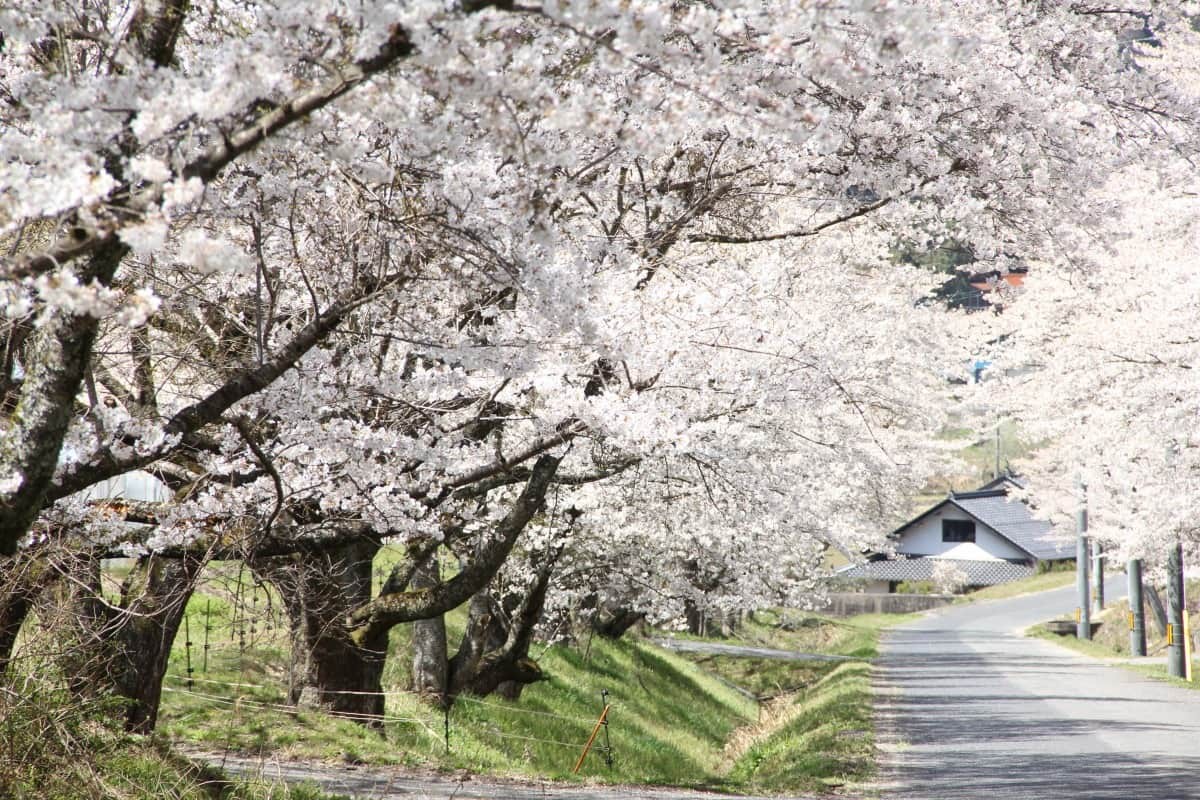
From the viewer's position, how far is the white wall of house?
2630 inches

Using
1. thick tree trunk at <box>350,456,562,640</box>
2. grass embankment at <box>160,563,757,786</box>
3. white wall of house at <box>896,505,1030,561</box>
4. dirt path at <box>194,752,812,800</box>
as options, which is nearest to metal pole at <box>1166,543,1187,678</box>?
grass embankment at <box>160,563,757,786</box>

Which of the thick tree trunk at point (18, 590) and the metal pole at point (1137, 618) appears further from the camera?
the metal pole at point (1137, 618)

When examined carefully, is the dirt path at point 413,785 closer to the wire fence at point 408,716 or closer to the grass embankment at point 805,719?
the wire fence at point 408,716

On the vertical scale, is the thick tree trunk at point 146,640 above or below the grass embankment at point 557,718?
above

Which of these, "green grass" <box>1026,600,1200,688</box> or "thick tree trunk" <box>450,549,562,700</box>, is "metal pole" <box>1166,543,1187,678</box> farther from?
"thick tree trunk" <box>450,549,562,700</box>

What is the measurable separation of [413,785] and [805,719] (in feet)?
30.7

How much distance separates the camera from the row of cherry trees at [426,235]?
358cm

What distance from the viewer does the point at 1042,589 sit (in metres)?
58.7

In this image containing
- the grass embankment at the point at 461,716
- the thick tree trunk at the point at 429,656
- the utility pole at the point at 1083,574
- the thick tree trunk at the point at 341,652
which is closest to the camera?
the thick tree trunk at the point at 341,652

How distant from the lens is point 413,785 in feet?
32.2

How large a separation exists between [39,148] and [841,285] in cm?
1668

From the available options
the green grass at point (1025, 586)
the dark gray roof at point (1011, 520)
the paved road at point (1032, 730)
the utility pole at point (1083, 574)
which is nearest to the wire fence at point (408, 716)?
the paved road at point (1032, 730)

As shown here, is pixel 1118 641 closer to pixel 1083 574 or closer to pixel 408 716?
pixel 1083 574

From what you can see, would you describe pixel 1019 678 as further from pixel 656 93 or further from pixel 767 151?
pixel 656 93
